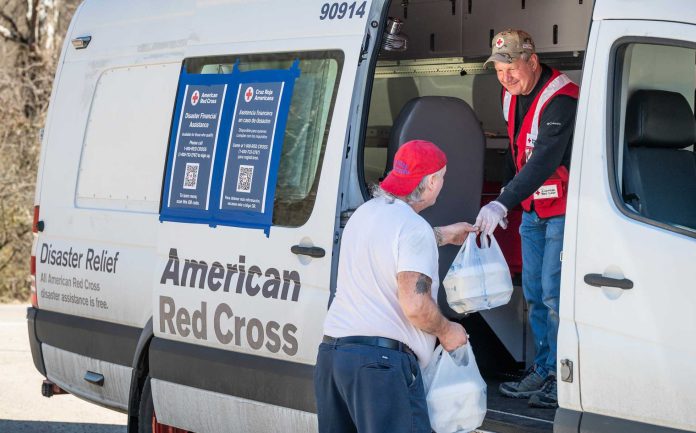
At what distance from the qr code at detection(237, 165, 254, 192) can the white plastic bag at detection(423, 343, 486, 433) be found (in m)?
1.48

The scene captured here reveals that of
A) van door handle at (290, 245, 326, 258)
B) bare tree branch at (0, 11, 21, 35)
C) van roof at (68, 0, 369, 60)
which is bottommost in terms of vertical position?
van door handle at (290, 245, 326, 258)

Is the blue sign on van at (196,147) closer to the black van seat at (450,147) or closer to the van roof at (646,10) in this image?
the black van seat at (450,147)

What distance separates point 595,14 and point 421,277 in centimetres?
115

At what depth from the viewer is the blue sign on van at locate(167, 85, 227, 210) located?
220 inches

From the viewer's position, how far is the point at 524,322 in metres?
5.89

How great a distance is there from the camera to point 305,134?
523cm

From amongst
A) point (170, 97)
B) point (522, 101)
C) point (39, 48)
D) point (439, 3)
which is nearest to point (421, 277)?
point (522, 101)

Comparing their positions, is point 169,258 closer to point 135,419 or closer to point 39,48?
point 135,419

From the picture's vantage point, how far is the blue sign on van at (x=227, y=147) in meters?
5.33

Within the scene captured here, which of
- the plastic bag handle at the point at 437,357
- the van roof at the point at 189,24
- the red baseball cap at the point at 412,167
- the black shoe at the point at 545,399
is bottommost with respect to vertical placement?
the black shoe at the point at 545,399

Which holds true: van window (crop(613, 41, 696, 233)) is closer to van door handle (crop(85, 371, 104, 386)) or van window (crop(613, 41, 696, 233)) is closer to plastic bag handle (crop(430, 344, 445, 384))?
plastic bag handle (crop(430, 344, 445, 384))

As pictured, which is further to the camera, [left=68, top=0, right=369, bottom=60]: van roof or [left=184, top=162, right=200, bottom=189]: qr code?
[left=184, top=162, right=200, bottom=189]: qr code

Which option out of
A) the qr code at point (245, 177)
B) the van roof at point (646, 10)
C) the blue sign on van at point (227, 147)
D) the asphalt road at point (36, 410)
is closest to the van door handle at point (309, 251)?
the blue sign on van at point (227, 147)

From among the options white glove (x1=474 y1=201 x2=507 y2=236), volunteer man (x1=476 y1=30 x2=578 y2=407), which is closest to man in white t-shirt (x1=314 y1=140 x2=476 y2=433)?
white glove (x1=474 y1=201 x2=507 y2=236)
